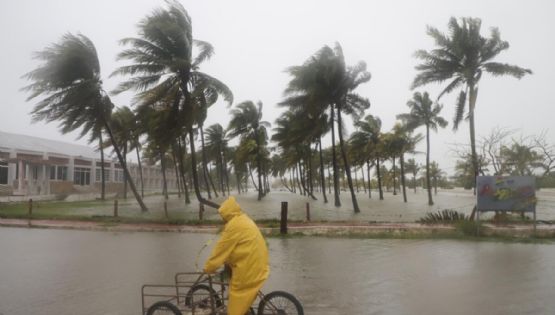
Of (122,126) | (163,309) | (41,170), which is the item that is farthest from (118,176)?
(163,309)

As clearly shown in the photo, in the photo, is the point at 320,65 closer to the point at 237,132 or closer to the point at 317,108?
the point at 317,108

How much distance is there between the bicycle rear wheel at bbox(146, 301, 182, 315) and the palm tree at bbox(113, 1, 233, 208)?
16.5 meters

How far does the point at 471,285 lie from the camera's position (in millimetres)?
7891

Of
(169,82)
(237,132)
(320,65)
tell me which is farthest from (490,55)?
(237,132)

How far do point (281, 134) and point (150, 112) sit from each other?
2088 cm

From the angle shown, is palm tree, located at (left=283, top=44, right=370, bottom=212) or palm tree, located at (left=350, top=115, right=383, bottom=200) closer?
palm tree, located at (left=283, top=44, right=370, bottom=212)

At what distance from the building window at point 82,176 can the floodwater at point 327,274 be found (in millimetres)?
35169

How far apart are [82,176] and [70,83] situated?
27.1 m

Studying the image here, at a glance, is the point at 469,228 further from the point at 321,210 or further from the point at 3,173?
the point at 3,173

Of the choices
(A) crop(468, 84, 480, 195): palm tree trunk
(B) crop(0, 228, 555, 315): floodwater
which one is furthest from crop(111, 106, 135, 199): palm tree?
(A) crop(468, 84, 480, 195): palm tree trunk

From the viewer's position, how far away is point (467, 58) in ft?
76.7

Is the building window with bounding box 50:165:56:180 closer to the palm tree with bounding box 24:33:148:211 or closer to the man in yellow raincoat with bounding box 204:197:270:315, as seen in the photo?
the palm tree with bounding box 24:33:148:211

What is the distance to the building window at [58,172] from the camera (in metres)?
43.4

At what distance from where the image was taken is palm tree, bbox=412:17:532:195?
2289cm
